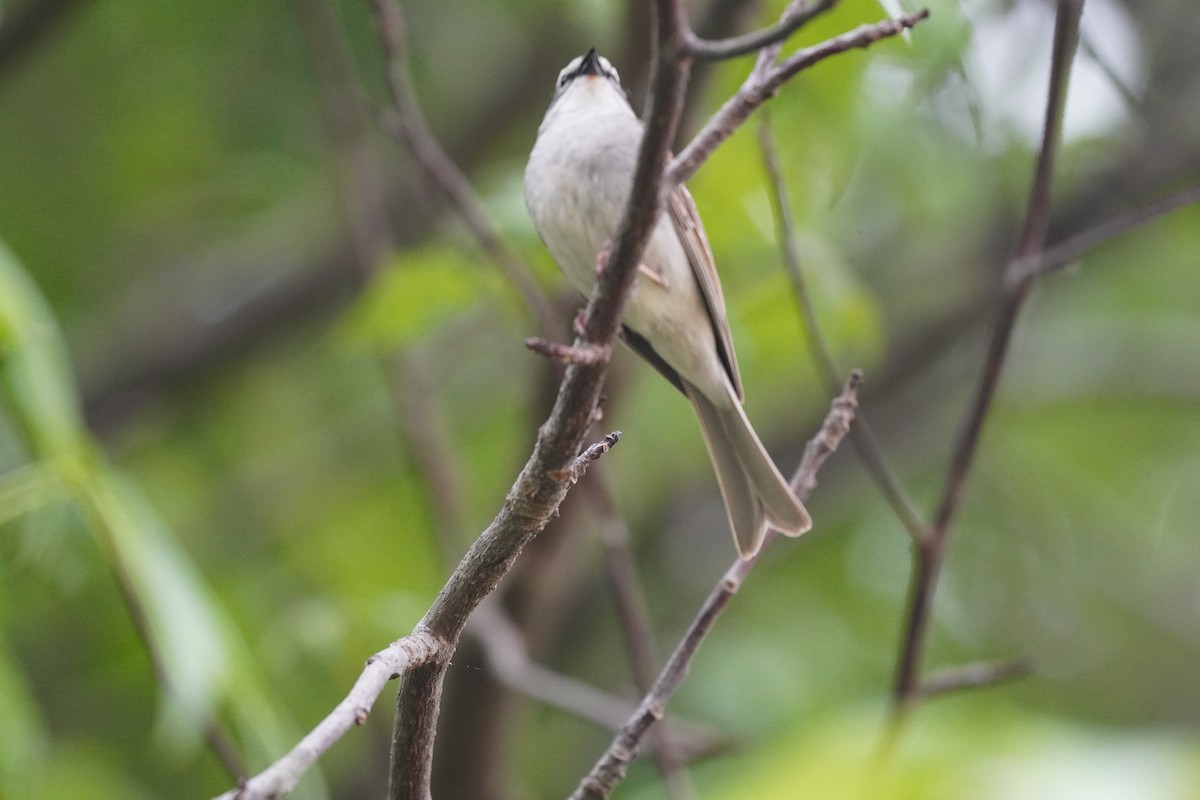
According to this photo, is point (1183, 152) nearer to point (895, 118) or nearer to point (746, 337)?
point (895, 118)

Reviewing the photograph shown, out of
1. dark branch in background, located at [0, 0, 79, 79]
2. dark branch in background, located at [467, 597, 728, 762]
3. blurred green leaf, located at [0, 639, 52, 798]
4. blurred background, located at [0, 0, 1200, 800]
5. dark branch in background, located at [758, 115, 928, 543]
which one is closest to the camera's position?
blurred green leaf, located at [0, 639, 52, 798]

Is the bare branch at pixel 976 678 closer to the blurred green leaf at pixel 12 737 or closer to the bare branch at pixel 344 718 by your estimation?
the bare branch at pixel 344 718

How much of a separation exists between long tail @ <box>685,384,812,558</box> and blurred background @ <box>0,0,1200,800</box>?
85 cm

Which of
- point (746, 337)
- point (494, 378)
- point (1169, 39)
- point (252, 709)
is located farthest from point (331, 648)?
point (1169, 39)

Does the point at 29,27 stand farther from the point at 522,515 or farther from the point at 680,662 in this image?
the point at 522,515

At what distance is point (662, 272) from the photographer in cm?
331

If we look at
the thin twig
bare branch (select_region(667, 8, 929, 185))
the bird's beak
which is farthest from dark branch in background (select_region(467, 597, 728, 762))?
bare branch (select_region(667, 8, 929, 185))

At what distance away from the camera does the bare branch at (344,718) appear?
1252 millimetres

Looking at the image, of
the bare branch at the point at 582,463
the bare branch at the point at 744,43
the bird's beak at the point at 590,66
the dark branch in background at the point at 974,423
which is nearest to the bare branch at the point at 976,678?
the dark branch in background at the point at 974,423

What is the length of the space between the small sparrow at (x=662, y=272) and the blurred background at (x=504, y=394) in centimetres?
84

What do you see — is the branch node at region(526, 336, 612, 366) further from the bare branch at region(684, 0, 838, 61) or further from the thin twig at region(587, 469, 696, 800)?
the thin twig at region(587, 469, 696, 800)

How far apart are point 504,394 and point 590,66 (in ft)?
11.0

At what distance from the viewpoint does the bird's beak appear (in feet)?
11.9

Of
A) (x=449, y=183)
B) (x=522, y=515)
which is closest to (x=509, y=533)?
(x=522, y=515)
